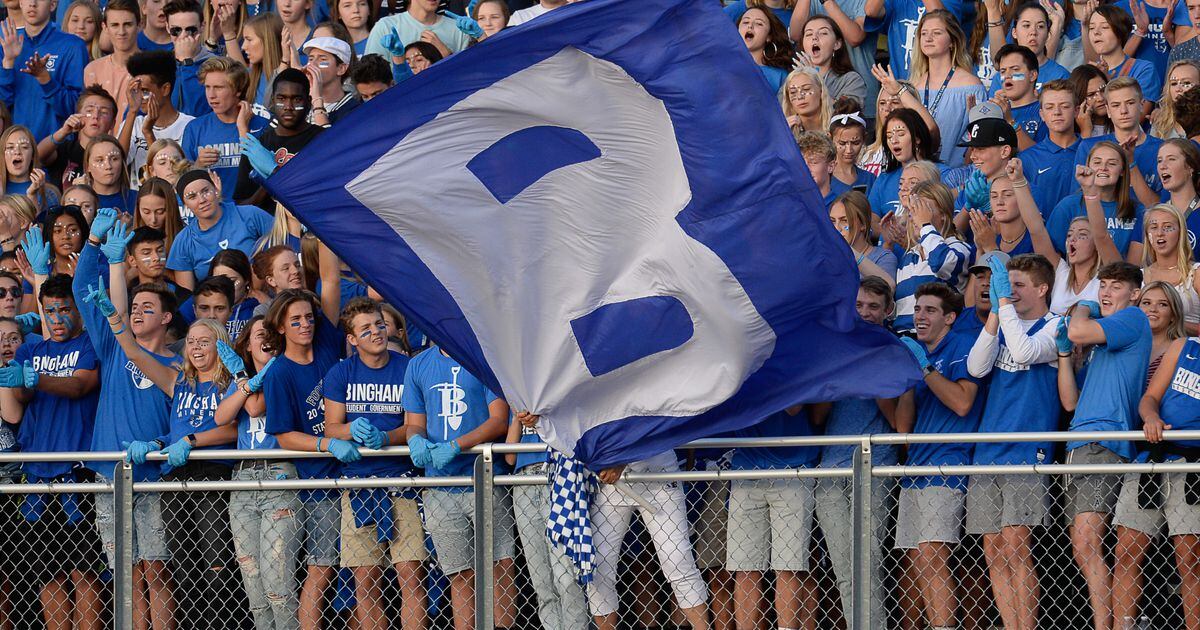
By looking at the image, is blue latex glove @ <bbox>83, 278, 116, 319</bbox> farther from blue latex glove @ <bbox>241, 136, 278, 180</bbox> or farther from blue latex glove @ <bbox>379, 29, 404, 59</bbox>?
blue latex glove @ <bbox>379, 29, 404, 59</bbox>

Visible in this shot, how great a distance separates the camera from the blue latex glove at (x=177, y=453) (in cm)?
842

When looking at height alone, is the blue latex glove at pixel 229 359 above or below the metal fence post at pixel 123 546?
above

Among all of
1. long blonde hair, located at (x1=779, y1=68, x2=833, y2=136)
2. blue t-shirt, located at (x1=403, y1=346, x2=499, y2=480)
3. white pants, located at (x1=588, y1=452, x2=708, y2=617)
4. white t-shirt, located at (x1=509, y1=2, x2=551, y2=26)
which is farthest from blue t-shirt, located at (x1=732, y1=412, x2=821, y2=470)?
white t-shirt, located at (x1=509, y1=2, x2=551, y2=26)

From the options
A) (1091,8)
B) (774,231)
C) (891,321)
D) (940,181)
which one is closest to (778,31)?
(1091,8)

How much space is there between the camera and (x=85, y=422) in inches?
382

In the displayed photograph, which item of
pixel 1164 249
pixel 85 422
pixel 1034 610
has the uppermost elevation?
pixel 1164 249

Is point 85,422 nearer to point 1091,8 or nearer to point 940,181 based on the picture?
point 940,181

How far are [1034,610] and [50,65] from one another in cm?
866

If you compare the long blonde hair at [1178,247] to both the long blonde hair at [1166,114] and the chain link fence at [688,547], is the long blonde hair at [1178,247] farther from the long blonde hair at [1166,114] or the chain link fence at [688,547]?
the long blonde hair at [1166,114]

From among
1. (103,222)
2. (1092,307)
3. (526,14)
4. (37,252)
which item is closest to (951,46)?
(526,14)

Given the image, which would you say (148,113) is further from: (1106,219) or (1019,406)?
(1019,406)

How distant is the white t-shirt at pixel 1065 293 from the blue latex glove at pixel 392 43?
16.8ft

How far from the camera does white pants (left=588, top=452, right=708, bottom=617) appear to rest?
26.6ft

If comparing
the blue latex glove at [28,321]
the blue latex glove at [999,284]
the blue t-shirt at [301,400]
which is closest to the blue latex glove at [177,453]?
the blue t-shirt at [301,400]
